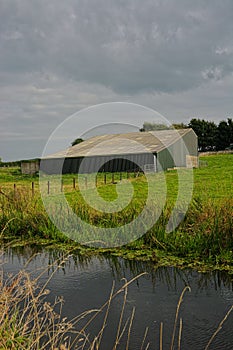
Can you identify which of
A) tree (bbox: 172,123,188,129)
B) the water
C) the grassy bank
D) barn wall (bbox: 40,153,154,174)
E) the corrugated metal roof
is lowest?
the water

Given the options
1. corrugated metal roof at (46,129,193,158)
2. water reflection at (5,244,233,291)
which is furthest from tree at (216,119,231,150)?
water reflection at (5,244,233,291)

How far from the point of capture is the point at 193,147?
38.1 meters

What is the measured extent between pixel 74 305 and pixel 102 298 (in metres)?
0.50

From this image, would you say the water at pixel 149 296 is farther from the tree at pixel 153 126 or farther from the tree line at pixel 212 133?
the tree line at pixel 212 133

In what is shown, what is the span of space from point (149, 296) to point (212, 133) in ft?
214

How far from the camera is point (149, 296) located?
6.40m

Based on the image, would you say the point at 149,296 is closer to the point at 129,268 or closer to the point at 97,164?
the point at 129,268

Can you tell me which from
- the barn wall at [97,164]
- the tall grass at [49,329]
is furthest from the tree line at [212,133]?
the tall grass at [49,329]

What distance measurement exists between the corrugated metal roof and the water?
21.7 metres

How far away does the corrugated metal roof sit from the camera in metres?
31.7

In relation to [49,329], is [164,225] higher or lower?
higher

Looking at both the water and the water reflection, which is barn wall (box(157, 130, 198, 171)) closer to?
the water reflection

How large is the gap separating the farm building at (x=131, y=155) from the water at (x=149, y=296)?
850 inches

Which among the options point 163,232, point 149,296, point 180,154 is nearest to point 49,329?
point 149,296
